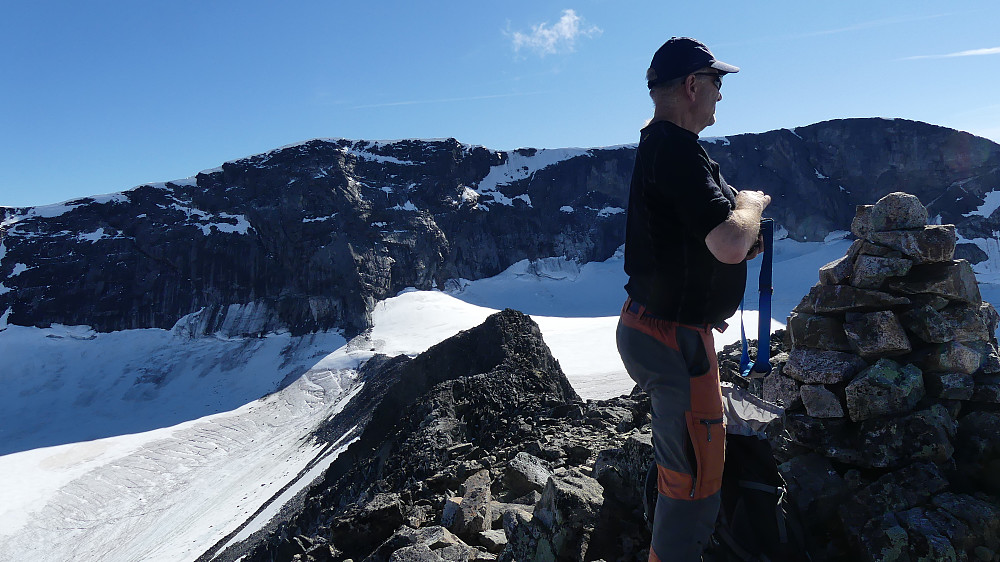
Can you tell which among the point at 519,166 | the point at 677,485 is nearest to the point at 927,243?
the point at 677,485

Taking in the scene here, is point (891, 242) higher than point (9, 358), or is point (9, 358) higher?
point (891, 242)

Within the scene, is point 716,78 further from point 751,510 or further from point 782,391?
point 782,391

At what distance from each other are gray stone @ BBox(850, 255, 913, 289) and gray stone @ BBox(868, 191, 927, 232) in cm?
28

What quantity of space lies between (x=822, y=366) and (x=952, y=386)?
81cm

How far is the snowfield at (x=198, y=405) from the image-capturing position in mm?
27828

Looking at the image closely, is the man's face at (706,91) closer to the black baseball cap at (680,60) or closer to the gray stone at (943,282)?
the black baseball cap at (680,60)

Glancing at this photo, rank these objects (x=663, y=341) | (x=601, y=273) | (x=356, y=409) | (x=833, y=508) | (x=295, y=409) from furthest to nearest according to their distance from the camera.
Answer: (x=601, y=273) → (x=295, y=409) → (x=356, y=409) → (x=833, y=508) → (x=663, y=341)

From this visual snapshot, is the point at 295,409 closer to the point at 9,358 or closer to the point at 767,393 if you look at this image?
the point at 9,358

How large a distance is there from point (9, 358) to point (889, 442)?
78.3 metres

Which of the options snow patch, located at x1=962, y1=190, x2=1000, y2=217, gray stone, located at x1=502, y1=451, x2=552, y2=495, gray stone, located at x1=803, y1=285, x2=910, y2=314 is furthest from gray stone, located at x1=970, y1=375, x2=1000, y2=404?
snow patch, located at x1=962, y1=190, x2=1000, y2=217

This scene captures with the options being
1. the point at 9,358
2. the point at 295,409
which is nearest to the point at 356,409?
the point at 295,409

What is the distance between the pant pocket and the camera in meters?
2.23

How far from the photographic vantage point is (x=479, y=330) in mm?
17703

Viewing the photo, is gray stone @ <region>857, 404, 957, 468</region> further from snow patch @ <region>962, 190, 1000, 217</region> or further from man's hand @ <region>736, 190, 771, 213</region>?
snow patch @ <region>962, 190, 1000, 217</region>
